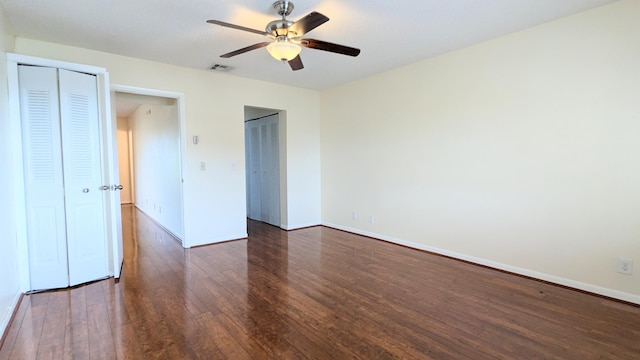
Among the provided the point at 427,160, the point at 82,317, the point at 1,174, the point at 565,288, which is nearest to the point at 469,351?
the point at 565,288

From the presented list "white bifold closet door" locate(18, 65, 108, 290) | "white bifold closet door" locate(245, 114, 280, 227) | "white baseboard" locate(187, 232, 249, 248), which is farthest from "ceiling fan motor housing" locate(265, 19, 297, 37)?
"white baseboard" locate(187, 232, 249, 248)

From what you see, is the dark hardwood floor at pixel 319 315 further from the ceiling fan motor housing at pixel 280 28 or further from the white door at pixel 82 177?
the ceiling fan motor housing at pixel 280 28

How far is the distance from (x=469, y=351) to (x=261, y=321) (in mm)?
1461

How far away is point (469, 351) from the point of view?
1.94 m

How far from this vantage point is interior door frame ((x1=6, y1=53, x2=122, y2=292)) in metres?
2.64

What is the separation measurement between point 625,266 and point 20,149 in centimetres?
544

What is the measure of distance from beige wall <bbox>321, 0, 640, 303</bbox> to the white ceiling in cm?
33

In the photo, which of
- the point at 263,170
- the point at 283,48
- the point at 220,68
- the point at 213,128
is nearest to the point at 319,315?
the point at 283,48

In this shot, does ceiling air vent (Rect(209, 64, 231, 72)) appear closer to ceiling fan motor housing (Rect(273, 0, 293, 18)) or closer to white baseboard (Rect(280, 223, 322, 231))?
ceiling fan motor housing (Rect(273, 0, 293, 18))

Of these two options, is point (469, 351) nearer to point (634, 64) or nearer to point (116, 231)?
point (634, 64)

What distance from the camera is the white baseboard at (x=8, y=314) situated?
2.13m

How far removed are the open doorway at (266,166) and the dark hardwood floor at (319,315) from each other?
2053 mm

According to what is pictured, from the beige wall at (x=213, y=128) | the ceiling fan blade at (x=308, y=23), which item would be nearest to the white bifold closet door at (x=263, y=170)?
the beige wall at (x=213, y=128)

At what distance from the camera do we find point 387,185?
4559 millimetres
